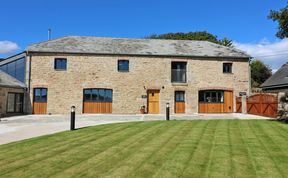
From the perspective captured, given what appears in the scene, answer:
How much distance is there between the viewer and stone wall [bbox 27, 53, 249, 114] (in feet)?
74.3

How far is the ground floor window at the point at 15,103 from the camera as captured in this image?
21.6m

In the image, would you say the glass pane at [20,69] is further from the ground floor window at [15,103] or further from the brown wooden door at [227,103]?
the brown wooden door at [227,103]

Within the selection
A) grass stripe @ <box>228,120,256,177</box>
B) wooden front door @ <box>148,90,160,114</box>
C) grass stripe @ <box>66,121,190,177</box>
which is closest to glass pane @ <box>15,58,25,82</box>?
wooden front door @ <box>148,90,160,114</box>

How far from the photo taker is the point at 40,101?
22625 millimetres

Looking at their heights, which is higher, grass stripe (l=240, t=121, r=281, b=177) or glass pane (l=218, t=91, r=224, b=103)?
glass pane (l=218, t=91, r=224, b=103)

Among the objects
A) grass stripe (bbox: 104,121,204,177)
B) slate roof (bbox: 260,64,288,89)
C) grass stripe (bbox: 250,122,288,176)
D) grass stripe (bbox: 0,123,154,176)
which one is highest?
slate roof (bbox: 260,64,288,89)

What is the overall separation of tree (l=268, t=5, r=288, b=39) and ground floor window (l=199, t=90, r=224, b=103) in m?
10.4

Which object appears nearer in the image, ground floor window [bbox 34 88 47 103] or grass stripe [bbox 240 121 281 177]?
grass stripe [bbox 240 121 281 177]

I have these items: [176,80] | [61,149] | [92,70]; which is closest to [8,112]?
[92,70]

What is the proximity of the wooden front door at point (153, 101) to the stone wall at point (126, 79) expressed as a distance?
40cm

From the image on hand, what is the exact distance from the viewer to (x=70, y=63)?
2297 cm

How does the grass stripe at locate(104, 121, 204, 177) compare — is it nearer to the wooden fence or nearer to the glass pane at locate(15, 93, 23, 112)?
the wooden fence

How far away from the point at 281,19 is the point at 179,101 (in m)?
11.8

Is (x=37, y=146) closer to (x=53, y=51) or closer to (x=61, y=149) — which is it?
(x=61, y=149)
